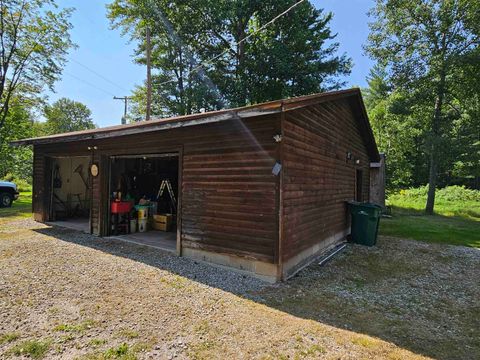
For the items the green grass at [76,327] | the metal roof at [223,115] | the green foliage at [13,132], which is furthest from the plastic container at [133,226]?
the green foliage at [13,132]

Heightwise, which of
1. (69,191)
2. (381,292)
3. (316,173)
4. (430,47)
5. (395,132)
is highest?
(430,47)

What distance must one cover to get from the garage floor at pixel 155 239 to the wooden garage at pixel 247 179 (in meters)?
0.14

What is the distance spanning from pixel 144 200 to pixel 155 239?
5.13ft

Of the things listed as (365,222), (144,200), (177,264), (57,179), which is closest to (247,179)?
(177,264)

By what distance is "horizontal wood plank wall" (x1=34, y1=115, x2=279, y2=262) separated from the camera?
182 inches

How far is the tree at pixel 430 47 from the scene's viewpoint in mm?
14008

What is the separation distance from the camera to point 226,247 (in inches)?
199

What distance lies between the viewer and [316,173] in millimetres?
5895

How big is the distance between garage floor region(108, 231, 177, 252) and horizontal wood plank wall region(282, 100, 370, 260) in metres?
2.78

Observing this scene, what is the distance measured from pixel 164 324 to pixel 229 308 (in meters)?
0.84

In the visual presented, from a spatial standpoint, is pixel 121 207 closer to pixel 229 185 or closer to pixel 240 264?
pixel 229 185

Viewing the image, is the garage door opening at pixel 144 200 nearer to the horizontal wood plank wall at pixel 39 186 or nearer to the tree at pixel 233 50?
the horizontal wood plank wall at pixel 39 186

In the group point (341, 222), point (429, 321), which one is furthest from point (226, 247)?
point (341, 222)

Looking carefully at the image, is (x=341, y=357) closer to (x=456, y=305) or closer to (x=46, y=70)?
(x=456, y=305)
